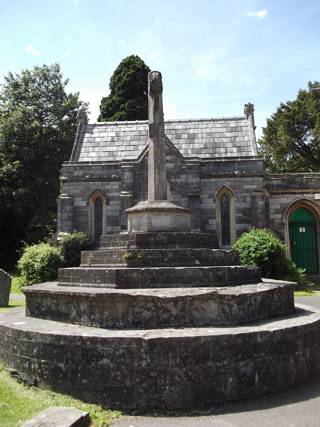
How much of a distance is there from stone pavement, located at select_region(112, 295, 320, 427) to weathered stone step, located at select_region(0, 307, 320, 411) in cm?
19

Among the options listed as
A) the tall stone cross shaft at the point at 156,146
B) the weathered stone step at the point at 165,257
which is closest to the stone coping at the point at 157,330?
the weathered stone step at the point at 165,257

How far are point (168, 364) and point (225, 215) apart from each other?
15.5 meters

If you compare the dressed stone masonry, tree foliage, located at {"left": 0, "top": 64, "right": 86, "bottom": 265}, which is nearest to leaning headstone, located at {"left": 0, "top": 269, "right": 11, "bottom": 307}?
the dressed stone masonry

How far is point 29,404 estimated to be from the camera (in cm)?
514

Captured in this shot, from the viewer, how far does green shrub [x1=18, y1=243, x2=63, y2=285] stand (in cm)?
1744

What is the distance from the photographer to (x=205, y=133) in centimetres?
2241

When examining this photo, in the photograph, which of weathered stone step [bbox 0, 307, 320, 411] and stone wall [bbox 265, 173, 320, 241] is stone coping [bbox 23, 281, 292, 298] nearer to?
weathered stone step [bbox 0, 307, 320, 411]

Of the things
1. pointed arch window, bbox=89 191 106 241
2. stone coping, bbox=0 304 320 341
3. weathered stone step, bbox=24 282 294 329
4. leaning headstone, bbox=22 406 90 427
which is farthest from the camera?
pointed arch window, bbox=89 191 106 241

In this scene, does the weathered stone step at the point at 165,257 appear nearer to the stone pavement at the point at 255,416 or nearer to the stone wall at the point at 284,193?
the stone pavement at the point at 255,416

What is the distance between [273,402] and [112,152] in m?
18.4

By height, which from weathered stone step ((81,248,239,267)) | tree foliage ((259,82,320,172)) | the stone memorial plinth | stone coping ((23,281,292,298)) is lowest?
stone coping ((23,281,292,298))

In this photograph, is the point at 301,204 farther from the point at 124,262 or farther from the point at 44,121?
the point at 44,121

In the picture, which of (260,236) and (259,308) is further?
(260,236)

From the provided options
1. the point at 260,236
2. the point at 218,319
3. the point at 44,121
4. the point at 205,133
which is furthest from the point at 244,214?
the point at 44,121
